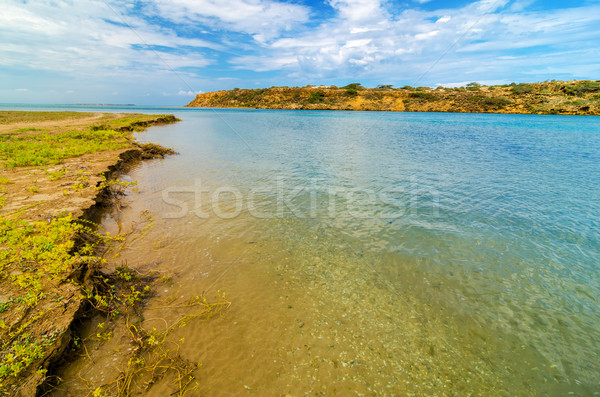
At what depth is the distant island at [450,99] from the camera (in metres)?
68.7

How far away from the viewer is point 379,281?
19.4 feet

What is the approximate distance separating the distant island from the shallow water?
83.4 m

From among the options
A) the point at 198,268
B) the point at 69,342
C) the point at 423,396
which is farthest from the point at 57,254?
the point at 423,396

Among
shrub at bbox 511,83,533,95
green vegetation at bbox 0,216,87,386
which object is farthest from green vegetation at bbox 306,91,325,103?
green vegetation at bbox 0,216,87,386

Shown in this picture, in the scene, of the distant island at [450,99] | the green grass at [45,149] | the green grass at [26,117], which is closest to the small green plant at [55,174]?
the green grass at [45,149]

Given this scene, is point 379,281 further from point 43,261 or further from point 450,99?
point 450,99

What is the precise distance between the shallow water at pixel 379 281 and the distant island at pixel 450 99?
3284 inches

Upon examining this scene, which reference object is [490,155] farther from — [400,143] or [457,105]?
[457,105]

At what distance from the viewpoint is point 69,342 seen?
375cm

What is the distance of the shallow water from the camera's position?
391 cm

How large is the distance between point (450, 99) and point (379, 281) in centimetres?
10533

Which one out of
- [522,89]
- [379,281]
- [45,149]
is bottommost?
[379,281]

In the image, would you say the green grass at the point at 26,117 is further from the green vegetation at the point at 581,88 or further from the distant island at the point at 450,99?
the green vegetation at the point at 581,88

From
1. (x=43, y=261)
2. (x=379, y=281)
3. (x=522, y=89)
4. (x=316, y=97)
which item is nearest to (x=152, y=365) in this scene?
(x=43, y=261)
